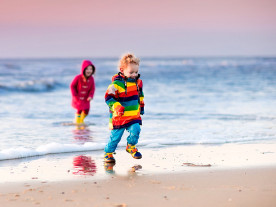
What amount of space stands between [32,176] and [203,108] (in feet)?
28.2

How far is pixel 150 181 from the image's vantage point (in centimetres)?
488

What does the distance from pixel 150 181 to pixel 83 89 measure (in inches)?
235

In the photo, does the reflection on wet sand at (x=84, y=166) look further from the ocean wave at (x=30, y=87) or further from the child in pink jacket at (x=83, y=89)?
the ocean wave at (x=30, y=87)

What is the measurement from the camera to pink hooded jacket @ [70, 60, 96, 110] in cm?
1052

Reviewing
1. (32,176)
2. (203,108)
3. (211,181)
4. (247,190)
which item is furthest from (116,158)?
(203,108)

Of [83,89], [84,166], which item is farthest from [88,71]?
[84,166]

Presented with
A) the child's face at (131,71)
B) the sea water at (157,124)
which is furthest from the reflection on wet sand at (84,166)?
the child's face at (131,71)

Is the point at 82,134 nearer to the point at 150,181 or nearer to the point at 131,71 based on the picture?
the point at 131,71

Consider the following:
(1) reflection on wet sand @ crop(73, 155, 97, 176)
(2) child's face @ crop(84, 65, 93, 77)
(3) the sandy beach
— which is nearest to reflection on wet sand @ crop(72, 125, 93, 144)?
(2) child's face @ crop(84, 65, 93, 77)

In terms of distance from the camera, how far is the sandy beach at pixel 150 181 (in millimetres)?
4152

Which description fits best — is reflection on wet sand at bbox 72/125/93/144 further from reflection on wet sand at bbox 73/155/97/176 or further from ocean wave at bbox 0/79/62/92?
ocean wave at bbox 0/79/62/92

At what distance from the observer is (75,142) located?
7.90m

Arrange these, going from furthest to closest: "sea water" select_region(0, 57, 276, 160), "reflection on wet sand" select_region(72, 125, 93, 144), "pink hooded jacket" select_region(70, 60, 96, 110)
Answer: "pink hooded jacket" select_region(70, 60, 96, 110) → "reflection on wet sand" select_region(72, 125, 93, 144) → "sea water" select_region(0, 57, 276, 160)

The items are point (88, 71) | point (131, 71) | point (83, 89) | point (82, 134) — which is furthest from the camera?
point (83, 89)
